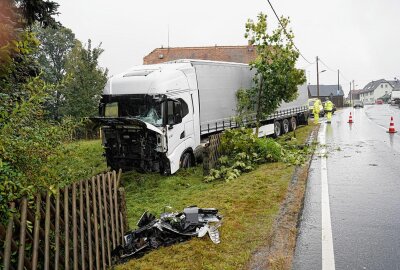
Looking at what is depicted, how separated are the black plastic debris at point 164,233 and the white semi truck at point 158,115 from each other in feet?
14.2

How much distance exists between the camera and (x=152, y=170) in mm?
9969

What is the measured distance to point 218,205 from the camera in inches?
256

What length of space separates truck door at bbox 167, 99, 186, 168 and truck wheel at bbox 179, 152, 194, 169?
1.18 ft

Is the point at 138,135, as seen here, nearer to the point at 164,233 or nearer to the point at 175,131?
the point at 175,131

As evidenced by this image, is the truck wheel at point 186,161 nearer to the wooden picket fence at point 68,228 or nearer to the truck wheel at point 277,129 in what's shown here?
the wooden picket fence at point 68,228

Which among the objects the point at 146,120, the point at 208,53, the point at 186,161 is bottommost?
the point at 186,161

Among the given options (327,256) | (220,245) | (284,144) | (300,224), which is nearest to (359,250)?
(327,256)

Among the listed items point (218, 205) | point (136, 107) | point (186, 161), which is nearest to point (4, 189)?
point (218, 205)

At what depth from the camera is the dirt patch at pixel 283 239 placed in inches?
166

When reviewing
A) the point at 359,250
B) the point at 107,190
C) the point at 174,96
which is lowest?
the point at 359,250

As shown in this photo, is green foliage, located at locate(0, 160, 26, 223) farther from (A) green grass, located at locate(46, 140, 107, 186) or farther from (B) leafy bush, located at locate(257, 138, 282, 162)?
(B) leafy bush, located at locate(257, 138, 282, 162)

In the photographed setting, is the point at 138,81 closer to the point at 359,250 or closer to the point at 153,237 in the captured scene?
the point at 153,237

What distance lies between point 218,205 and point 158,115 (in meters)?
4.23

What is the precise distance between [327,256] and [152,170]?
20.8 feet
